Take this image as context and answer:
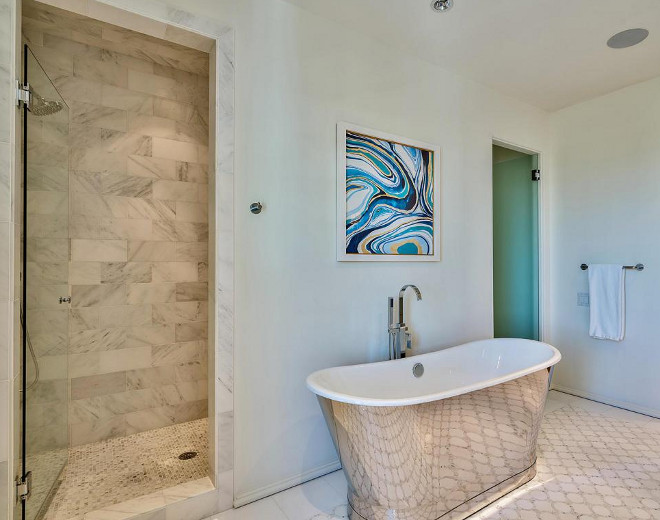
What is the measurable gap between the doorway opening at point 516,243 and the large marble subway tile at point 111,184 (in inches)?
121

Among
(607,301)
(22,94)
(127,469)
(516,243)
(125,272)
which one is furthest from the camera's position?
(516,243)

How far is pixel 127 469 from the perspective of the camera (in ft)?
7.00

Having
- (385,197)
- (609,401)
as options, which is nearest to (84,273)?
(385,197)

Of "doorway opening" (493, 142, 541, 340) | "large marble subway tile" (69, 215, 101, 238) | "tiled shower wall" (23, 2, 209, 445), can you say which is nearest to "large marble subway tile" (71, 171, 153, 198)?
"tiled shower wall" (23, 2, 209, 445)

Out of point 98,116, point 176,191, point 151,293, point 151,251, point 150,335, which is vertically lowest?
point 150,335

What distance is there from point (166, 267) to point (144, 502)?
150 cm

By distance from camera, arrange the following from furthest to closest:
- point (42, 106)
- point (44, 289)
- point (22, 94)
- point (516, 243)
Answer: point (516, 243), point (44, 289), point (42, 106), point (22, 94)

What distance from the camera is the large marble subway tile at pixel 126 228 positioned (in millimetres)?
2525

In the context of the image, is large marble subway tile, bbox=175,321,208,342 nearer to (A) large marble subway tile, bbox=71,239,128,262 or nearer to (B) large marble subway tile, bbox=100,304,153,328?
(B) large marble subway tile, bbox=100,304,153,328

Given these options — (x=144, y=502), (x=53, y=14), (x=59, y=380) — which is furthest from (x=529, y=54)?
(x=59, y=380)

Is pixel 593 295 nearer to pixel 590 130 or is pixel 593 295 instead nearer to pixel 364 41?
pixel 590 130

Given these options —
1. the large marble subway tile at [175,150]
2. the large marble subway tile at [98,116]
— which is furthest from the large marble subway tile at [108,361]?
the large marble subway tile at [98,116]

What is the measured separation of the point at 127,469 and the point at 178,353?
817 millimetres

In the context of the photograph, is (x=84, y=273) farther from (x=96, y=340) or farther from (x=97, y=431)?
(x=97, y=431)
